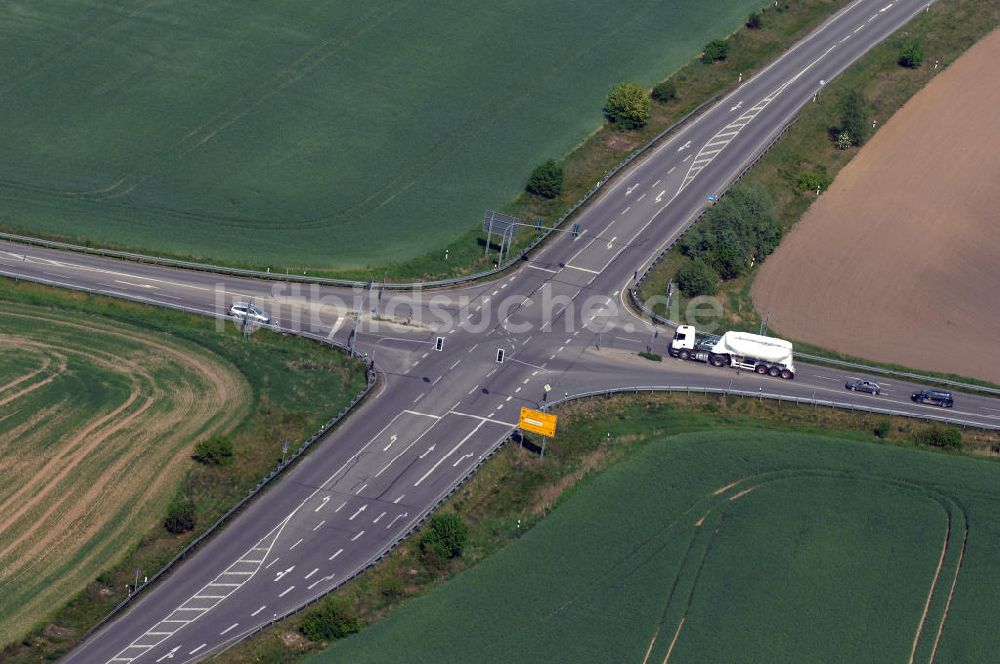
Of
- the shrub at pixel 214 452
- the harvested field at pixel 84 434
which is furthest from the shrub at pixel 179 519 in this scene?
the shrub at pixel 214 452

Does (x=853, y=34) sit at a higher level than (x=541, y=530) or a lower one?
higher

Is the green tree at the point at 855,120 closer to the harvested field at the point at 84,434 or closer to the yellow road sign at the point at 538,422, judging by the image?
the yellow road sign at the point at 538,422

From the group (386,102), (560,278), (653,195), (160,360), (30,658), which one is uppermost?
(386,102)

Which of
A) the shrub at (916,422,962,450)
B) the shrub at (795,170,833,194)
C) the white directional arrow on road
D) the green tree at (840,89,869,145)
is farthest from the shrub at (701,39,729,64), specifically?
the white directional arrow on road

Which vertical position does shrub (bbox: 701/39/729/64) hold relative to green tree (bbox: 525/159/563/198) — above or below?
above

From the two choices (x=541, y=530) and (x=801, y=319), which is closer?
(x=541, y=530)

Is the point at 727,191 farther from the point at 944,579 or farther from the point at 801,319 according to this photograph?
the point at 944,579

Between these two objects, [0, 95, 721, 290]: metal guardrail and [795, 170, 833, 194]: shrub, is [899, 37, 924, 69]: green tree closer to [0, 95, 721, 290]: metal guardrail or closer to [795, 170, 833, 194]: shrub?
[795, 170, 833, 194]: shrub

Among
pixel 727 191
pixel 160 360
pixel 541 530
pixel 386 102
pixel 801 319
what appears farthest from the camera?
pixel 386 102

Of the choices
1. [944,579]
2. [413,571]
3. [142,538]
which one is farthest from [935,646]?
[142,538]
